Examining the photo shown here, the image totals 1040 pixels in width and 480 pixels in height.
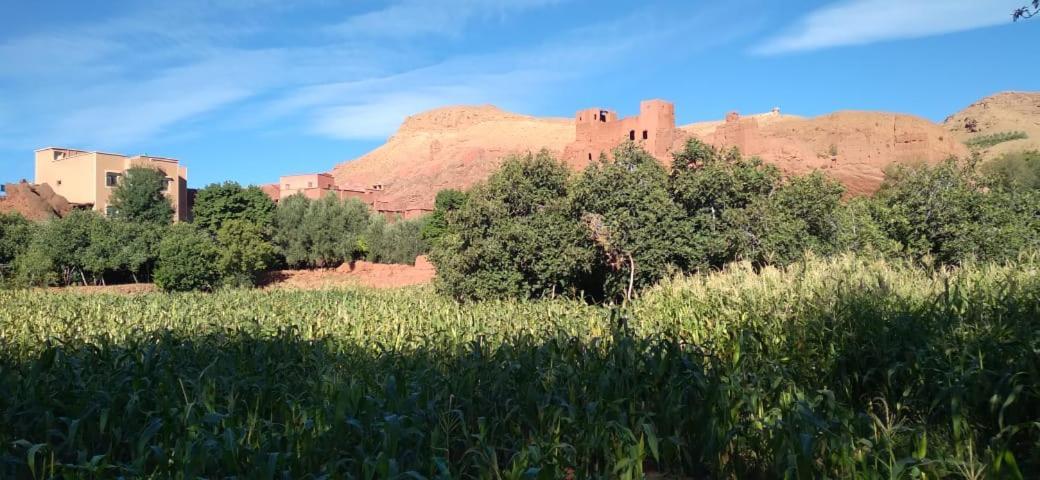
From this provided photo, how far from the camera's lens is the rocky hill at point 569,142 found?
40.4m

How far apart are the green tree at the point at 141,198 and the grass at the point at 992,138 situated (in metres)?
60.0

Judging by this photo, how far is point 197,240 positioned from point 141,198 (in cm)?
1712

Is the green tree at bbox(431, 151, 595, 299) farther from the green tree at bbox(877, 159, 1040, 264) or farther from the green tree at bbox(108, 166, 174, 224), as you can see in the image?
the green tree at bbox(108, 166, 174, 224)

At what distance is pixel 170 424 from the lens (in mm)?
4328

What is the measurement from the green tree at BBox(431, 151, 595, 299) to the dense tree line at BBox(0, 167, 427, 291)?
17.2 meters

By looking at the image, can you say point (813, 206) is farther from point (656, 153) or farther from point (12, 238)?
point (12, 238)

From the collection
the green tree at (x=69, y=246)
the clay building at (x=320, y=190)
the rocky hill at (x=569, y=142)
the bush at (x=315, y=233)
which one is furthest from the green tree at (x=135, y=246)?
the rocky hill at (x=569, y=142)

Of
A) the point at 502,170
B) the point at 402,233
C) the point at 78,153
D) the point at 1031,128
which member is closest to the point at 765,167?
the point at 502,170

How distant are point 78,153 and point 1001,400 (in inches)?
2311

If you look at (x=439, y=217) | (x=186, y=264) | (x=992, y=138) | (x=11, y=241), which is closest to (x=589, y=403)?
(x=186, y=264)

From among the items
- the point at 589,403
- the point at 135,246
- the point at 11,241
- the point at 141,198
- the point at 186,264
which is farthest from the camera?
the point at 141,198

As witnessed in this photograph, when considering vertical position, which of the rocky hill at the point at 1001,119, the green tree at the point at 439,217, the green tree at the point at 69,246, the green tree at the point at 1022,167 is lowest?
the green tree at the point at 69,246

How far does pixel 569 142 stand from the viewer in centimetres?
8000

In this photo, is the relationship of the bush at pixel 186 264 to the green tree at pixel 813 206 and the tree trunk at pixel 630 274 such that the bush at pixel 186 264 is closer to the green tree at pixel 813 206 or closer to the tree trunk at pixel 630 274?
the tree trunk at pixel 630 274
